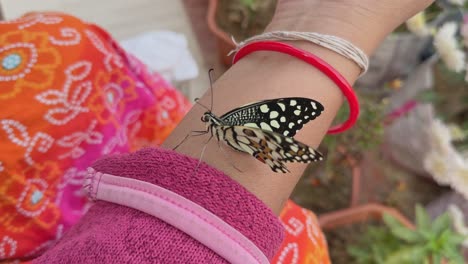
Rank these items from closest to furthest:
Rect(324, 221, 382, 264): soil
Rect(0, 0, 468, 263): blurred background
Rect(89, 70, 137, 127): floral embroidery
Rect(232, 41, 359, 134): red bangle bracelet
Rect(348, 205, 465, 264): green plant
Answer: Rect(232, 41, 359, 134): red bangle bracelet, Rect(89, 70, 137, 127): floral embroidery, Rect(348, 205, 465, 264): green plant, Rect(0, 0, 468, 263): blurred background, Rect(324, 221, 382, 264): soil

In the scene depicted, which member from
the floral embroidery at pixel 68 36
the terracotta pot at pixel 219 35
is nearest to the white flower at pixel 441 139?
the terracotta pot at pixel 219 35

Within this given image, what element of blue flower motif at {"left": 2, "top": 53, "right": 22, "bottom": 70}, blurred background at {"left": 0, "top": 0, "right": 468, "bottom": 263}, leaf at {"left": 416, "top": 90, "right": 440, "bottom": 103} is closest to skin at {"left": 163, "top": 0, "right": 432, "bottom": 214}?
blue flower motif at {"left": 2, "top": 53, "right": 22, "bottom": 70}

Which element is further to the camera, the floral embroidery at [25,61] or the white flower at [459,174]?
the white flower at [459,174]

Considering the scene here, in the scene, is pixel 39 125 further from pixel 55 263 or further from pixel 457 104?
pixel 457 104

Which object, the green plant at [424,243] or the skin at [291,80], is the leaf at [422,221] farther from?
the skin at [291,80]

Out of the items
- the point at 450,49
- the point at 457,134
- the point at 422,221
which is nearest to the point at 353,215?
the point at 422,221

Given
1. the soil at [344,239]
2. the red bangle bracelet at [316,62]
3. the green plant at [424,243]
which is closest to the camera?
the red bangle bracelet at [316,62]

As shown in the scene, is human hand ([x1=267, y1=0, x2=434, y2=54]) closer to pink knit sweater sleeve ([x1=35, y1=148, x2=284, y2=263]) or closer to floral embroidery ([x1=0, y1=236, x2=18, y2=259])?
pink knit sweater sleeve ([x1=35, y1=148, x2=284, y2=263])
